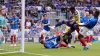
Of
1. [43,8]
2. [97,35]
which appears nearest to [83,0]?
[43,8]

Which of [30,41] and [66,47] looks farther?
[30,41]

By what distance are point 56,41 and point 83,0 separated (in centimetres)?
2029

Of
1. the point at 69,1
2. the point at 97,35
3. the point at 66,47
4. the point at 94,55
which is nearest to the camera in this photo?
the point at 94,55

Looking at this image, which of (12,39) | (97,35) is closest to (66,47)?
(12,39)

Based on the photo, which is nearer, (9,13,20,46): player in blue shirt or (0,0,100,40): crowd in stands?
(9,13,20,46): player in blue shirt

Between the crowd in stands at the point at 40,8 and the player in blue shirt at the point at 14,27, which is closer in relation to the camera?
the player in blue shirt at the point at 14,27

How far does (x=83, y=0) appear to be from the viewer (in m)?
37.6

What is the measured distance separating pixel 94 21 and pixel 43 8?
16.0 meters

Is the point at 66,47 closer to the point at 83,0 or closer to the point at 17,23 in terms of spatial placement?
the point at 17,23

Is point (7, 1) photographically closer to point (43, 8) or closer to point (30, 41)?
point (30, 41)

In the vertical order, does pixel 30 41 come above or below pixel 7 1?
below

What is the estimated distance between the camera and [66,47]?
718 inches

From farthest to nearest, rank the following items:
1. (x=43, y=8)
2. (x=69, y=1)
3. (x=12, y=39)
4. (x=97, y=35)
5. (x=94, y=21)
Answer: (x=69, y=1), (x=43, y=8), (x=97, y=35), (x=12, y=39), (x=94, y=21)

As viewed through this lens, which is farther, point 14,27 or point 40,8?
point 40,8
